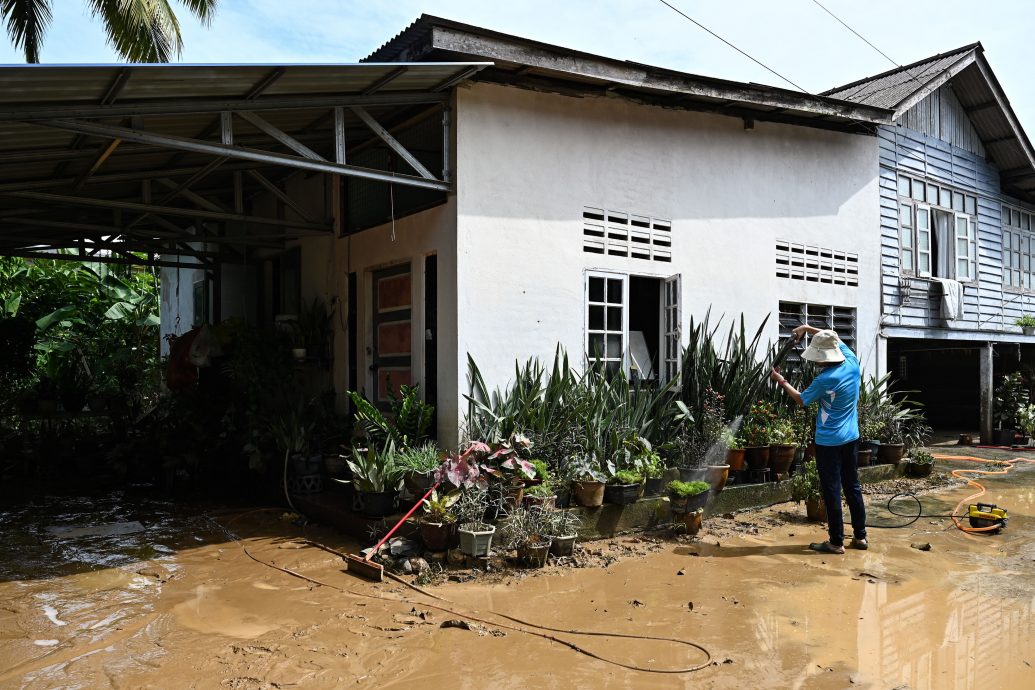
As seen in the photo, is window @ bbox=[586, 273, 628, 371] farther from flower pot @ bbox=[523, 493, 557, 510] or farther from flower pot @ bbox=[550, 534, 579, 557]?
flower pot @ bbox=[550, 534, 579, 557]

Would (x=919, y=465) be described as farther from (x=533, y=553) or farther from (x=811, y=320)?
(x=533, y=553)

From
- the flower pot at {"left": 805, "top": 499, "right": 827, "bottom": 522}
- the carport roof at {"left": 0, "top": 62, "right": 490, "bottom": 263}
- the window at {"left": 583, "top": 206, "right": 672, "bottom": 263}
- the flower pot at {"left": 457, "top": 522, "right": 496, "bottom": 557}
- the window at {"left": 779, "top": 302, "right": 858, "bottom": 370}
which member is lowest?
the flower pot at {"left": 805, "top": 499, "right": 827, "bottom": 522}

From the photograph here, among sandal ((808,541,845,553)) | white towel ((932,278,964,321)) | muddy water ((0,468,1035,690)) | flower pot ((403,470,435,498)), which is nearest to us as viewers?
muddy water ((0,468,1035,690))

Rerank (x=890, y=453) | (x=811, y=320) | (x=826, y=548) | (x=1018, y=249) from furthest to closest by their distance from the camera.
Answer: (x=1018, y=249), (x=811, y=320), (x=890, y=453), (x=826, y=548)

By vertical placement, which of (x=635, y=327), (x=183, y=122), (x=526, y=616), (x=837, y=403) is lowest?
(x=526, y=616)

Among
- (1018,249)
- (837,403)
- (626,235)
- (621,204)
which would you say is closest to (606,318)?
(626,235)

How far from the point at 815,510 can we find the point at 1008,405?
30.7 ft

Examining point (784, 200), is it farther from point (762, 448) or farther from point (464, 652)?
point (464, 652)

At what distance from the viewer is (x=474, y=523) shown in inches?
222

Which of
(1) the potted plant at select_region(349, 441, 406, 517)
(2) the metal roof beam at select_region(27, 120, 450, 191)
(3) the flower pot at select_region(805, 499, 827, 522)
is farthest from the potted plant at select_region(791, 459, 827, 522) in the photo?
(2) the metal roof beam at select_region(27, 120, 450, 191)

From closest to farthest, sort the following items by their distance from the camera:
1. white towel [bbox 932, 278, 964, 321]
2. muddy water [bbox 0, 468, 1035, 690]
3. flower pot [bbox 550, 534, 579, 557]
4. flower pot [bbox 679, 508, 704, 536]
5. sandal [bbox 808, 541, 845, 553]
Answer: muddy water [bbox 0, 468, 1035, 690]
flower pot [bbox 550, 534, 579, 557]
sandal [bbox 808, 541, 845, 553]
flower pot [bbox 679, 508, 704, 536]
white towel [bbox 932, 278, 964, 321]

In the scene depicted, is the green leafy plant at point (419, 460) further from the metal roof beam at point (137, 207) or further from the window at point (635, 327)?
the metal roof beam at point (137, 207)

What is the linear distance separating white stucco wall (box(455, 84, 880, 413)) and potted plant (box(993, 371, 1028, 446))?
4.95m

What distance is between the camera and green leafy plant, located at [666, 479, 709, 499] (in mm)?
6453
